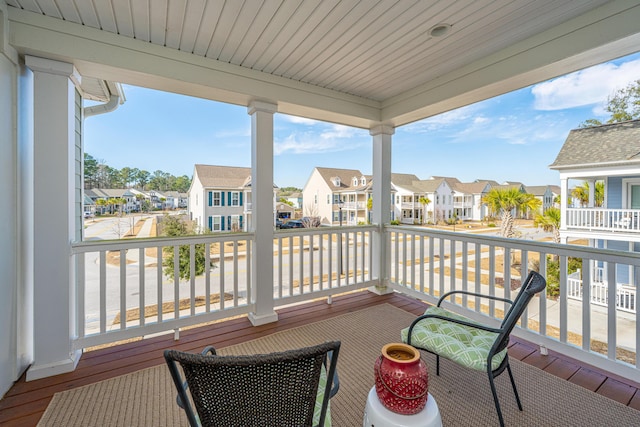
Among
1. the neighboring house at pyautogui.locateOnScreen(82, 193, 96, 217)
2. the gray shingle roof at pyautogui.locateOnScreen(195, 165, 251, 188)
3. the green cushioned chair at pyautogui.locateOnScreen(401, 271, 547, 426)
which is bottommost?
the green cushioned chair at pyautogui.locateOnScreen(401, 271, 547, 426)

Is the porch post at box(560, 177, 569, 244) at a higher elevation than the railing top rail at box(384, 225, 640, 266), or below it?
higher

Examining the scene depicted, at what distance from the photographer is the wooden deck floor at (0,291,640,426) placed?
5.84 ft

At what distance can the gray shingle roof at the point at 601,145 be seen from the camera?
1957mm

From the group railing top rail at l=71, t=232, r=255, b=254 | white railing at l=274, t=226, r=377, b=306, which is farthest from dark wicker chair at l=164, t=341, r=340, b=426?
white railing at l=274, t=226, r=377, b=306

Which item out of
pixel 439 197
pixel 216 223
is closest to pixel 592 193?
pixel 439 197

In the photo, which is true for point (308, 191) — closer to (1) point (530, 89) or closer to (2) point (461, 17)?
(2) point (461, 17)

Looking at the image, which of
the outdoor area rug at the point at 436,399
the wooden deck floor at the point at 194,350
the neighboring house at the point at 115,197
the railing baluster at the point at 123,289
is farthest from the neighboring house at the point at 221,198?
the outdoor area rug at the point at 436,399

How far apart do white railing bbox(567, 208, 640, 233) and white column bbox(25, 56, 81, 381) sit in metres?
3.94

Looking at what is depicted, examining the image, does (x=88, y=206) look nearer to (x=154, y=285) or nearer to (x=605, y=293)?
(x=154, y=285)

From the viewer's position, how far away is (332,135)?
3996 millimetres

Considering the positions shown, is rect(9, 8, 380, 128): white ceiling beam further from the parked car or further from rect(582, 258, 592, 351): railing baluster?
rect(582, 258, 592, 351): railing baluster

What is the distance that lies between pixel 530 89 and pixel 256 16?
Answer: 245 centimetres

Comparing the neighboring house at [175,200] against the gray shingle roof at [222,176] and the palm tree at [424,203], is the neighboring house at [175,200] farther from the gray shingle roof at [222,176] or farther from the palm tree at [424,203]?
the palm tree at [424,203]

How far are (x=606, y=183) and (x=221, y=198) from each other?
3.23 metres
